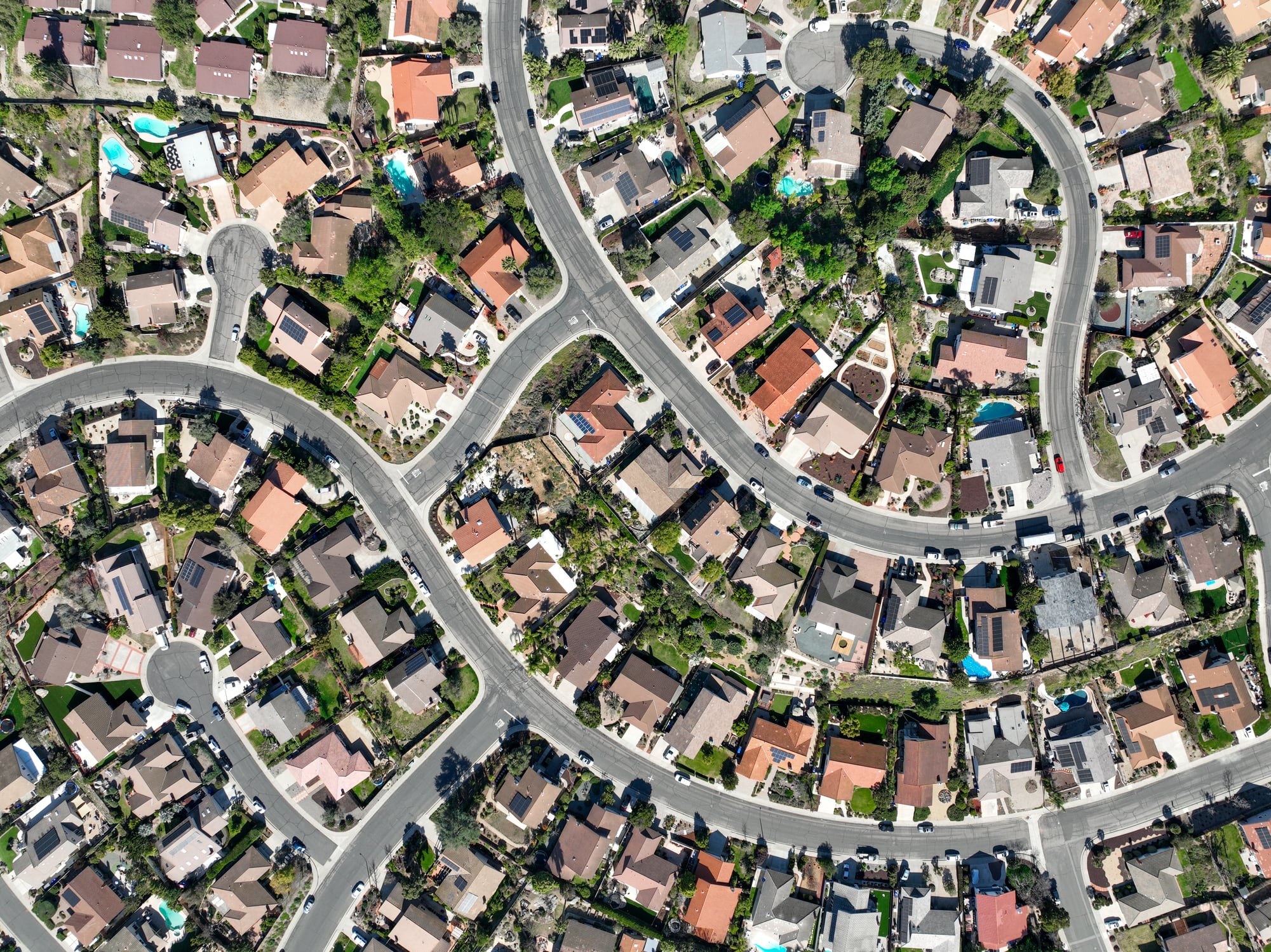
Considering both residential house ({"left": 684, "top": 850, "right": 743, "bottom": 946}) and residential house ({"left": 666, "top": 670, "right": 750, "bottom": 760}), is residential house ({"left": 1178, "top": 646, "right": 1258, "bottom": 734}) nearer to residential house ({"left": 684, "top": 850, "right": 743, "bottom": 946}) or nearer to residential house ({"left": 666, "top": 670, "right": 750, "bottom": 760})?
residential house ({"left": 666, "top": 670, "right": 750, "bottom": 760})

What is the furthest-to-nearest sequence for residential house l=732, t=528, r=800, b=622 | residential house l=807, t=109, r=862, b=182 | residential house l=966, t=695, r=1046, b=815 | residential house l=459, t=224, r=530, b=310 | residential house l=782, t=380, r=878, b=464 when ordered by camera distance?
residential house l=732, t=528, r=800, b=622
residential house l=966, t=695, r=1046, b=815
residential house l=459, t=224, r=530, b=310
residential house l=782, t=380, r=878, b=464
residential house l=807, t=109, r=862, b=182

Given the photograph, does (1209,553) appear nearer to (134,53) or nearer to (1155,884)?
(1155,884)

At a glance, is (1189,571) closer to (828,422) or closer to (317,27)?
(828,422)

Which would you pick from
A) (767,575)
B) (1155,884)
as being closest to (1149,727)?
(1155,884)

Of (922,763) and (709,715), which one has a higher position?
(922,763)

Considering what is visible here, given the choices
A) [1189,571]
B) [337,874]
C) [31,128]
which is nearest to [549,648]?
[337,874]

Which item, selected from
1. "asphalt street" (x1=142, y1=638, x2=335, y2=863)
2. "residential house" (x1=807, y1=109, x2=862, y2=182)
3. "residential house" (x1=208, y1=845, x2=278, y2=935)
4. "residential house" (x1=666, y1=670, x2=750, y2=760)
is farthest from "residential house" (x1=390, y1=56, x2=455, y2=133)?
"residential house" (x1=208, y1=845, x2=278, y2=935)

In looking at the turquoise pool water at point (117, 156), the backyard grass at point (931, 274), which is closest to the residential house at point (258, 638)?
the turquoise pool water at point (117, 156)
